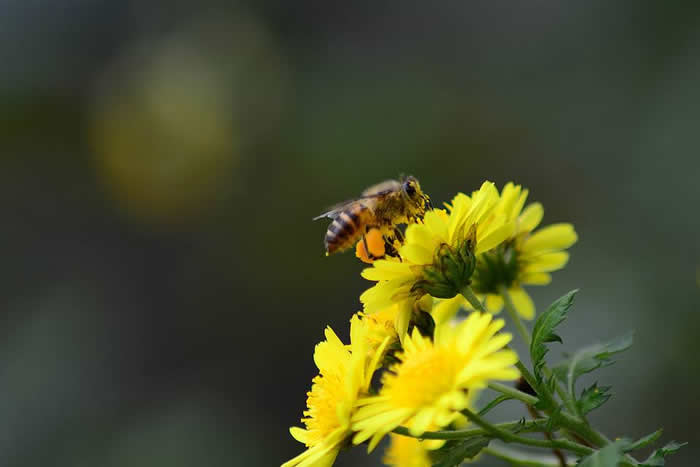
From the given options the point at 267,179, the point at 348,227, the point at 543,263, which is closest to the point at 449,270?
the point at 348,227

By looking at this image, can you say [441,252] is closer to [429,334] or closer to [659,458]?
[429,334]

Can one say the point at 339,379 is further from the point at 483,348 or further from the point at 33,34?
the point at 33,34

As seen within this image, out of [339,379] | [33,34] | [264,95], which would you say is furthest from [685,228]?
[33,34]

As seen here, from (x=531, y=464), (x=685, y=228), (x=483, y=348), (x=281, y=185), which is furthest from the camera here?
(x=281, y=185)

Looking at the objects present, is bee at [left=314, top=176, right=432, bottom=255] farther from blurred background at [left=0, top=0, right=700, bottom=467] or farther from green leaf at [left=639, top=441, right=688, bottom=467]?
blurred background at [left=0, top=0, right=700, bottom=467]

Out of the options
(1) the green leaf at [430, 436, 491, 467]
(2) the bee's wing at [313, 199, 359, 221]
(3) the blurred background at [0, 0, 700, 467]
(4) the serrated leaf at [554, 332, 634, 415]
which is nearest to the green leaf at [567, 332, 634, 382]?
(4) the serrated leaf at [554, 332, 634, 415]

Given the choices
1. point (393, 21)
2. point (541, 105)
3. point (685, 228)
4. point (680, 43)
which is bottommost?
point (685, 228)

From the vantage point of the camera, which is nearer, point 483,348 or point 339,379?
point 483,348
